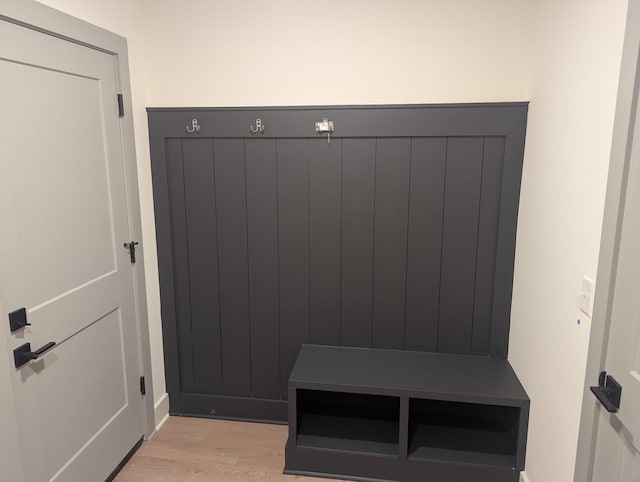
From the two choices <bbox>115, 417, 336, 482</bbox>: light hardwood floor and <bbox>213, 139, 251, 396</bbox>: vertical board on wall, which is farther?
<bbox>213, 139, 251, 396</bbox>: vertical board on wall

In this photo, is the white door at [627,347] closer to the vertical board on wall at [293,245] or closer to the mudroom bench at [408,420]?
the mudroom bench at [408,420]

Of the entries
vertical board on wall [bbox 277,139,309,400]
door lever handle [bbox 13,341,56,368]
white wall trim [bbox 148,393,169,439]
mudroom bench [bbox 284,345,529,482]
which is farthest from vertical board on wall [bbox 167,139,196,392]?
door lever handle [bbox 13,341,56,368]

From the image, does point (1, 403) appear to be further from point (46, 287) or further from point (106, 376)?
point (106, 376)

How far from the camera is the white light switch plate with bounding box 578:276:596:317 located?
1.46m

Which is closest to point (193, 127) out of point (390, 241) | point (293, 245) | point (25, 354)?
point (293, 245)

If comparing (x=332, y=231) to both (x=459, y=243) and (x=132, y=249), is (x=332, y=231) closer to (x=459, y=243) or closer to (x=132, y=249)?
(x=459, y=243)

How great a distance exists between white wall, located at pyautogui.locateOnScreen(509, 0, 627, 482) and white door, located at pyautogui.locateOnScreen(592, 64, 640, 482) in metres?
0.17

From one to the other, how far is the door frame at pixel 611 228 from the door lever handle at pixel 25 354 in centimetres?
194

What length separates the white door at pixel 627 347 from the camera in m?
1.20

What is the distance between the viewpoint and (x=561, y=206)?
5.73 ft

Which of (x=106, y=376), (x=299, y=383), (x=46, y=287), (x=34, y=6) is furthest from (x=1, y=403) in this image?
(x=34, y=6)

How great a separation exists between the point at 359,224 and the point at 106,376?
1.48 metres

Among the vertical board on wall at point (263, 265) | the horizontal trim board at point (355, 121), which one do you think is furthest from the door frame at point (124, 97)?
the vertical board on wall at point (263, 265)

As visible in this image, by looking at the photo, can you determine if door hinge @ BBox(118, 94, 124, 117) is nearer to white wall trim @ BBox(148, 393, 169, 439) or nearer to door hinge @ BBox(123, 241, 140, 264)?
door hinge @ BBox(123, 241, 140, 264)
